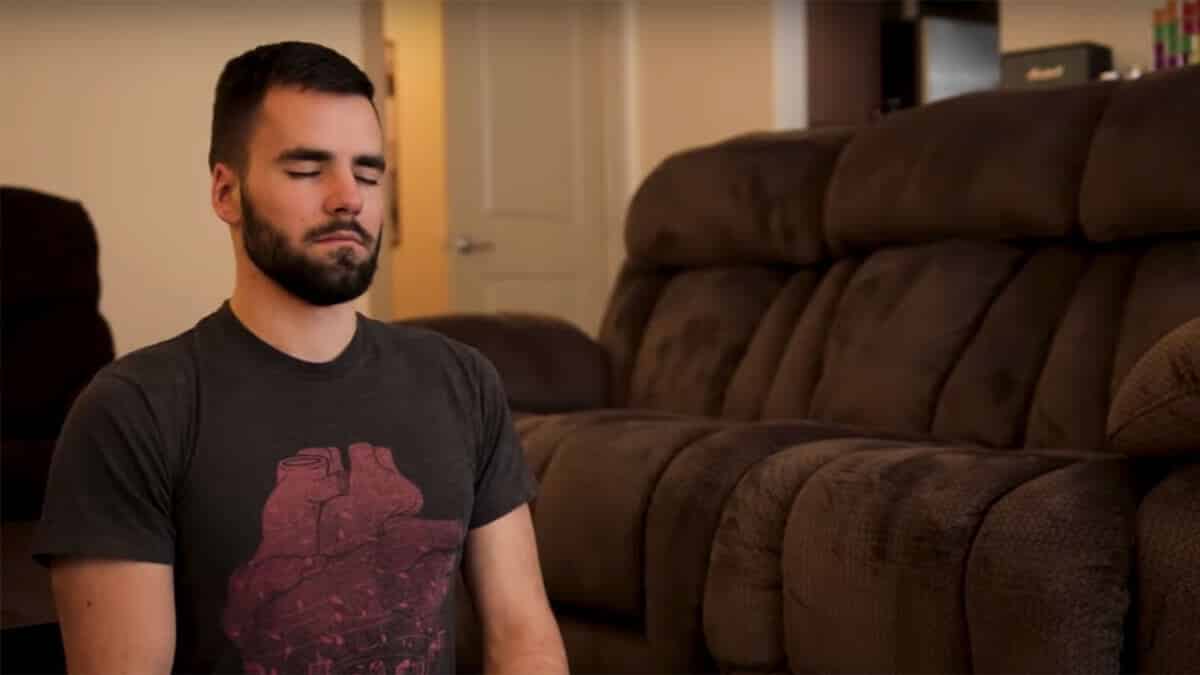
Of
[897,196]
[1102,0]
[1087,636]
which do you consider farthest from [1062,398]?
[1102,0]

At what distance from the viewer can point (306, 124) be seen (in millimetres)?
1125

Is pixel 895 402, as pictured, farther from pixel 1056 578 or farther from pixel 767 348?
pixel 1056 578

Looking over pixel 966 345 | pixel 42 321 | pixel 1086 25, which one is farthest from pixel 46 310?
pixel 1086 25

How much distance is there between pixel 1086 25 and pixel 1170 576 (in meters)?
3.24

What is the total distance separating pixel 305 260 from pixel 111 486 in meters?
0.20

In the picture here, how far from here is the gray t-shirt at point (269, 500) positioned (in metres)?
1.09

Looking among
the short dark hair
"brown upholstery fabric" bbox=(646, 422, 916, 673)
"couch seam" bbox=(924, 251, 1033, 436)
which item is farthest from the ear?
"couch seam" bbox=(924, 251, 1033, 436)

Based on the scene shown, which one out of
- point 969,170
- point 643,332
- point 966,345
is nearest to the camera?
point 966,345

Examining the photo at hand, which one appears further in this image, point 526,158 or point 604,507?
point 526,158

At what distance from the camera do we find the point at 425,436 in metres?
1.20

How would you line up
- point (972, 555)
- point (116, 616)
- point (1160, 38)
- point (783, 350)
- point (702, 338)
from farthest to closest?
point (1160, 38), point (702, 338), point (783, 350), point (972, 555), point (116, 616)

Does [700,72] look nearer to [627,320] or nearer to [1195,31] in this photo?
[1195,31]

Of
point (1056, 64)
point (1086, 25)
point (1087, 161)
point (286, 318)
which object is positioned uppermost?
point (1086, 25)

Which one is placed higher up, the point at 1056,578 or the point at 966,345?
the point at 966,345
